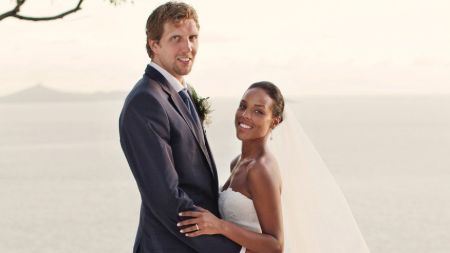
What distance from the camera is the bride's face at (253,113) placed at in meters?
3.94

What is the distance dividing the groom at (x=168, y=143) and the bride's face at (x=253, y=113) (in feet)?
0.63

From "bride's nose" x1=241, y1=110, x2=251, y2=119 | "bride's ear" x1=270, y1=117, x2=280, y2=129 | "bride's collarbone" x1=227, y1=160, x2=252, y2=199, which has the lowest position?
"bride's collarbone" x1=227, y1=160, x2=252, y2=199

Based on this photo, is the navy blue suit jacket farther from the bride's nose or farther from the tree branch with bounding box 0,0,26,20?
the tree branch with bounding box 0,0,26,20

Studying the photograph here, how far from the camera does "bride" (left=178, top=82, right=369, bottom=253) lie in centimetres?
382

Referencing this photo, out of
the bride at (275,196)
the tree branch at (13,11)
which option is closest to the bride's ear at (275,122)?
the bride at (275,196)

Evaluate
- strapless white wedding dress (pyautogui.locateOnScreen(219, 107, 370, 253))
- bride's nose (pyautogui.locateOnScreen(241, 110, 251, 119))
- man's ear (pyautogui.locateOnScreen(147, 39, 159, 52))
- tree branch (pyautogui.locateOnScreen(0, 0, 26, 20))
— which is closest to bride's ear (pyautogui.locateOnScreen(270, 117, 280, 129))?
bride's nose (pyautogui.locateOnScreen(241, 110, 251, 119))

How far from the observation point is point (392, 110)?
149 meters

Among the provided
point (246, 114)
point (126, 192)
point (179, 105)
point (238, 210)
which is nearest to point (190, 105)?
point (179, 105)

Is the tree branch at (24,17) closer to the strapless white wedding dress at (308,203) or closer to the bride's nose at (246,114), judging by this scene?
the strapless white wedding dress at (308,203)

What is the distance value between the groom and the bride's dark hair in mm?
335

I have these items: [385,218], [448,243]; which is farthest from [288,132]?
[385,218]

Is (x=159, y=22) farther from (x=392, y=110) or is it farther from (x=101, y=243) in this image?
(x=392, y=110)

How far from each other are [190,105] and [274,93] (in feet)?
1.30

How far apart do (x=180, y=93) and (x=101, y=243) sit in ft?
90.1
